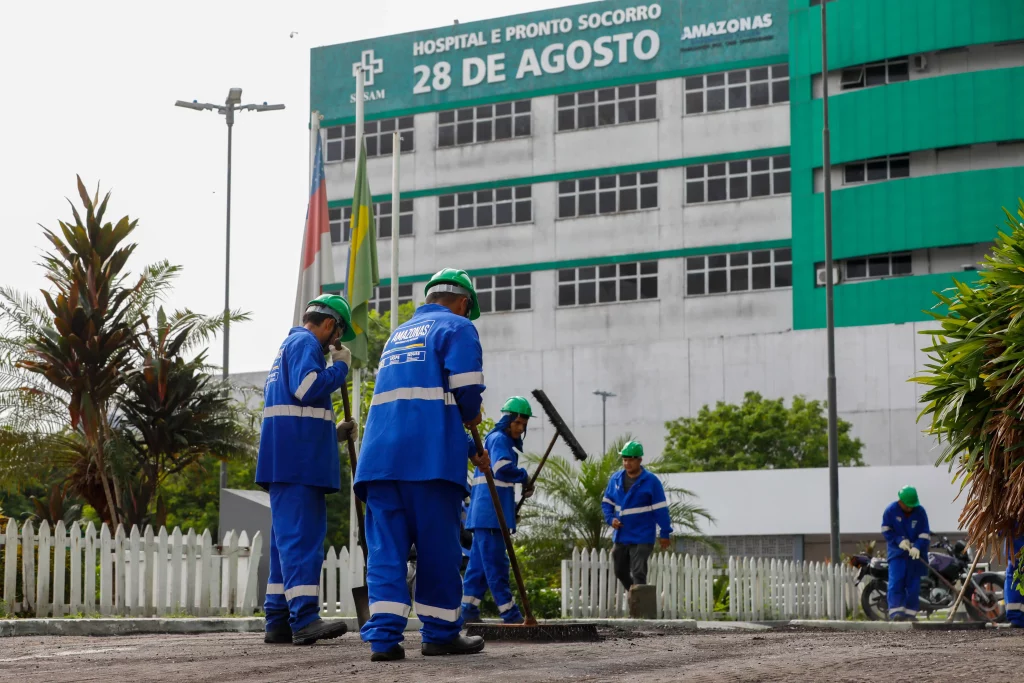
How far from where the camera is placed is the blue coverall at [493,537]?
482 inches

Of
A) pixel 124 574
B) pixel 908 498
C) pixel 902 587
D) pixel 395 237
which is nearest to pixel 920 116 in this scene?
pixel 395 237

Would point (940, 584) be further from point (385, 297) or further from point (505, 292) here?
point (385, 297)

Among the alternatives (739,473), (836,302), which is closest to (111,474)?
(739,473)

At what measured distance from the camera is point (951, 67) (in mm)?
50781

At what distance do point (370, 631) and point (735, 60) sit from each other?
165ft

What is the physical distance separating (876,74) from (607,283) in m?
12.6

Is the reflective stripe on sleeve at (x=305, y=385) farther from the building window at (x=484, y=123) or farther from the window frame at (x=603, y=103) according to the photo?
the building window at (x=484, y=123)

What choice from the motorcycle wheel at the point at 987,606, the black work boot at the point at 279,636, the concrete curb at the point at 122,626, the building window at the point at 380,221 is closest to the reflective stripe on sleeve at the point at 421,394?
the black work boot at the point at 279,636

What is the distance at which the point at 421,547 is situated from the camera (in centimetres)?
761

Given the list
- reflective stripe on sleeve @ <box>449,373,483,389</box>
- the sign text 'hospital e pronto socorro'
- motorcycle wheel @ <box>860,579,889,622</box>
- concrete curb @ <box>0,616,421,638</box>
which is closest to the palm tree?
motorcycle wheel @ <box>860,579,889,622</box>

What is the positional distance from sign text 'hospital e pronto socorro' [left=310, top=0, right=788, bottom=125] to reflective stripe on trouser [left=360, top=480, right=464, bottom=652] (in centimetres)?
4898

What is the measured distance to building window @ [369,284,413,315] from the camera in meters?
58.6

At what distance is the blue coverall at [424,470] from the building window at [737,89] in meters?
48.2

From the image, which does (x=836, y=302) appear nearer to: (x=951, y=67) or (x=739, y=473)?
(x=951, y=67)
